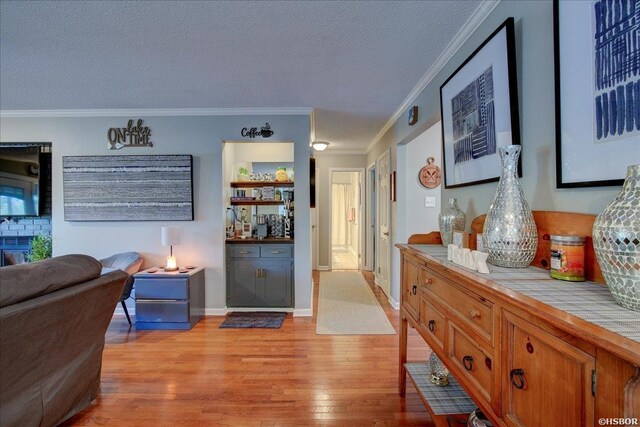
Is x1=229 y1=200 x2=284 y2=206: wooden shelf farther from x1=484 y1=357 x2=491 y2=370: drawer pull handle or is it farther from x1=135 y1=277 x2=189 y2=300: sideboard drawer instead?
x1=484 y1=357 x2=491 y2=370: drawer pull handle

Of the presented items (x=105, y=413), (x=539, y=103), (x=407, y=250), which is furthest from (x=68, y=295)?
(x=539, y=103)

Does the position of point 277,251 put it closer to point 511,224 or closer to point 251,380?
point 251,380

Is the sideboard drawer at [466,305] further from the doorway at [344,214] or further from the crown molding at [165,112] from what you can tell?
the doorway at [344,214]

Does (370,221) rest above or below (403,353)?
above

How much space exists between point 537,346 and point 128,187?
400cm

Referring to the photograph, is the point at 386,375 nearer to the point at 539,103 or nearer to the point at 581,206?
the point at 581,206

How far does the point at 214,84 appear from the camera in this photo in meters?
2.79

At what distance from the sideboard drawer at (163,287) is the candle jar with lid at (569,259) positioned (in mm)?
3181

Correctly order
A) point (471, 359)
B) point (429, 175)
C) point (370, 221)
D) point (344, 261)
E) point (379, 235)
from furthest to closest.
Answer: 1. point (344, 261)
2. point (370, 221)
3. point (379, 235)
4. point (429, 175)
5. point (471, 359)

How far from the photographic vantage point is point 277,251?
3580 mm

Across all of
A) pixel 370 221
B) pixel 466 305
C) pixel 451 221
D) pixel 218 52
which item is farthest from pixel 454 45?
pixel 370 221

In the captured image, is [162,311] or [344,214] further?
[344,214]

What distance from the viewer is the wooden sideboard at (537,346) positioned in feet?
1.78

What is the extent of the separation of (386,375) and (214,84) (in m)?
2.98
